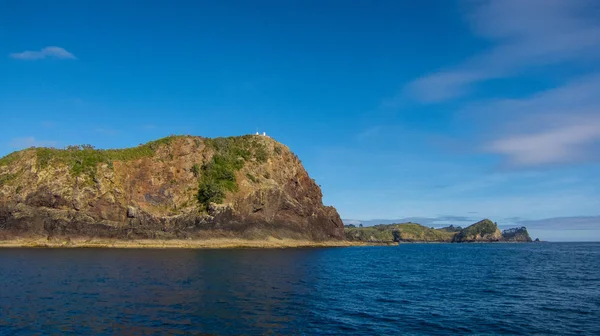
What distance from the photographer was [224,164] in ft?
436

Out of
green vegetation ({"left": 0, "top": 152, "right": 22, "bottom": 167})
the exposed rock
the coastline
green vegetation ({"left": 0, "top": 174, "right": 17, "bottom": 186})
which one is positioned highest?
green vegetation ({"left": 0, "top": 152, "right": 22, "bottom": 167})

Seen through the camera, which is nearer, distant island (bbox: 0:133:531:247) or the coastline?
the coastline

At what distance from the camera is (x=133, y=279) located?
4475 cm

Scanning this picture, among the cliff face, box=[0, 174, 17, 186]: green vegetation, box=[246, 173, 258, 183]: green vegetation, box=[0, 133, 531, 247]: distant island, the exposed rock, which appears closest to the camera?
box=[0, 133, 531, 247]: distant island

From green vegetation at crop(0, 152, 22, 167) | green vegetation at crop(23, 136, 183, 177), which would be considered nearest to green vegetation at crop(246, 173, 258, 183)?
green vegetation at crop(23, 136, 183, 177)

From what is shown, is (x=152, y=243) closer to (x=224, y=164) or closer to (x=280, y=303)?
(x=224, y=164)

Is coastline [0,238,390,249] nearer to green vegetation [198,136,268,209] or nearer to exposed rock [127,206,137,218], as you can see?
exposed rock [127,206,137,218]

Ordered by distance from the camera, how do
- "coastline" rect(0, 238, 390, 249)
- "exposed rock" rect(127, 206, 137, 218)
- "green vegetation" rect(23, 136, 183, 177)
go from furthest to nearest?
"green vegetation" rect(23, 136, 183, 177) → "exposed rock" rect(127, 206, 137, 218) → "coastline" rect(0, 238, 390, 249)

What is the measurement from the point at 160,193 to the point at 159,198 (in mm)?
1657

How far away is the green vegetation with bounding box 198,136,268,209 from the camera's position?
391 ft

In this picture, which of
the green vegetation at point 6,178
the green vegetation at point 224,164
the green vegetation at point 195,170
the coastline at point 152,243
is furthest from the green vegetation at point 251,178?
the green vegetation at point 6,178

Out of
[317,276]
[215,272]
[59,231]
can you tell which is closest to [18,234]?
[59,231]

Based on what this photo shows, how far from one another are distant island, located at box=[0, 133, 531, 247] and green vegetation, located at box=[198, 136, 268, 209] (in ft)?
1.14

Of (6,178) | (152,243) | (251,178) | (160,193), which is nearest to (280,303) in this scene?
(152,243)
